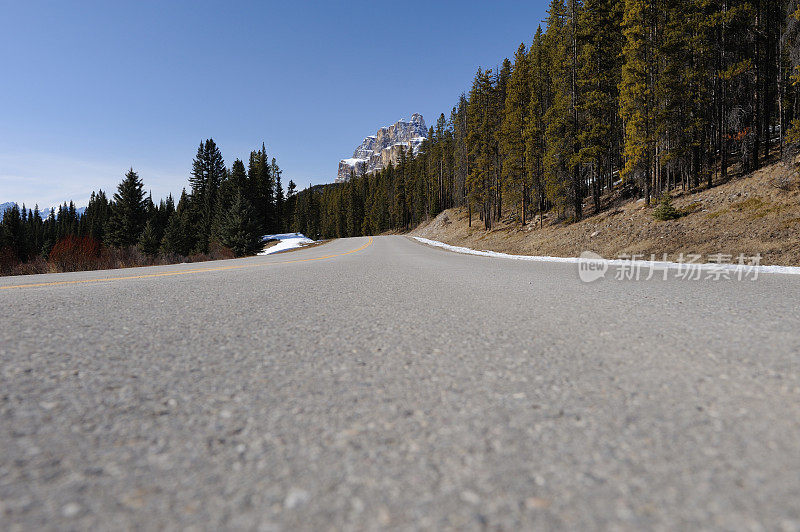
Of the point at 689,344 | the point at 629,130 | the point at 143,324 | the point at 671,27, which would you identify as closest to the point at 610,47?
the point at 671,27

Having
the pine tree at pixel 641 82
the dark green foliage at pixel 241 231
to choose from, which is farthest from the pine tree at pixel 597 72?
the dark green foliage at pixel 241 231

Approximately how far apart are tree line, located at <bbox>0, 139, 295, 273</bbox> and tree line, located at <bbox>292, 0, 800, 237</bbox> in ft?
71.3

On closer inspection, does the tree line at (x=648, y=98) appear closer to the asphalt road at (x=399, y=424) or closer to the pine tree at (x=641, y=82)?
the pine tree at (x=641, y=82)

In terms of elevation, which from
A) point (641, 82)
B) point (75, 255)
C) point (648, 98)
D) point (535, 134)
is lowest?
point (75, 255)

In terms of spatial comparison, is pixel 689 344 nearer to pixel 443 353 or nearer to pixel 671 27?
pixel 443 353

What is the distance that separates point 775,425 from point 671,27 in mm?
25246

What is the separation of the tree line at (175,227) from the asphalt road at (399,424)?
54.0 ft

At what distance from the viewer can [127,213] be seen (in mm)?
41656

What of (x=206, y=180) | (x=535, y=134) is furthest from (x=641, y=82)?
(x=206, y=180)

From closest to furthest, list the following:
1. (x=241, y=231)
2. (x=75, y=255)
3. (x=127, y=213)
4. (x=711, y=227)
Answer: (x=711, y=227), (x=75, y=255), (x=241, y=231), (x=127, y=213)

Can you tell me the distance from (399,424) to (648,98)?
2380 cm

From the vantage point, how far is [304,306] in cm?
436

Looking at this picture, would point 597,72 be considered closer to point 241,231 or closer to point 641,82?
point 641,82

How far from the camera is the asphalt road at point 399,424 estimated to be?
108cm
